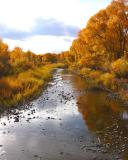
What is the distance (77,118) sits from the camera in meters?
27.2

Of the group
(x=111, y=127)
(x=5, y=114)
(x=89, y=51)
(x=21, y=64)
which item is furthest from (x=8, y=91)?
(x=89, y=51)

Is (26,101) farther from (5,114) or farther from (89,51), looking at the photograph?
(89,51)

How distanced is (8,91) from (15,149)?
16.8 m

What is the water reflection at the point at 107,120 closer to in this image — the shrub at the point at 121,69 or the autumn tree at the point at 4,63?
the shrub at the point at 121,69

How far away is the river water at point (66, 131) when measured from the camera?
18.5 m

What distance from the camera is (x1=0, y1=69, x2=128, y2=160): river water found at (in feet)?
60.7

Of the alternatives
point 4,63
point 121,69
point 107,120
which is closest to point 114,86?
point 121,69

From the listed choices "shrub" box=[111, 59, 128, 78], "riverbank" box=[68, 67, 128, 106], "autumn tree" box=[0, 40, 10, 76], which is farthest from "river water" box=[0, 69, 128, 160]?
"autumn tree" box=[0, 40, 10, 76]

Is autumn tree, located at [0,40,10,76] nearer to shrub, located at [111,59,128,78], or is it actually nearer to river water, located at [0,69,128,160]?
shrub, located at [111,59,128,78]

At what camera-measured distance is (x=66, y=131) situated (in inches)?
913

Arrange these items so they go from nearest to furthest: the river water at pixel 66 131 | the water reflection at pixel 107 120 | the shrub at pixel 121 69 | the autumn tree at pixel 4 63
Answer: the river water at pixel 66 131 → the water reflection at pixel 107 120 → the shrub at pixel 121 69 → the autumn tree at pixel 4 63

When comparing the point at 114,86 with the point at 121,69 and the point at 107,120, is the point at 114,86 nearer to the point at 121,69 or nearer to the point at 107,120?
the point at 121,69

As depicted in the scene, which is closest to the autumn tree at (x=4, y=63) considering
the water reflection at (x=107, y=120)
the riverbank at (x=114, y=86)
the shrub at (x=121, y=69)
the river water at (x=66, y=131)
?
the riverbank at (x=114, y=86)

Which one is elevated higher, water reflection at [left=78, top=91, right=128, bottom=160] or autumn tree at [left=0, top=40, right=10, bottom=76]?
autumn tree at [left=0, top=40, right=10, bottom=76]
